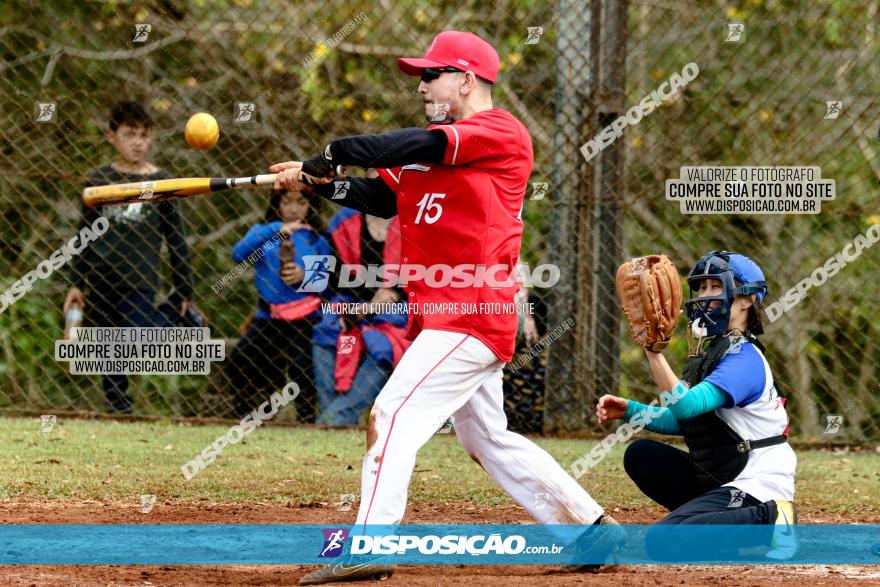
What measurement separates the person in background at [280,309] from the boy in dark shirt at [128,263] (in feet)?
1.35

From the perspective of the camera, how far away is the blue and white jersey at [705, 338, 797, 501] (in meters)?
4.24

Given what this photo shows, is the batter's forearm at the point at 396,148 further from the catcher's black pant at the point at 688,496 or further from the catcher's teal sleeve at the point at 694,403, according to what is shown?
the catcher's black pant at the point at 688,496

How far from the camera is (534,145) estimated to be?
8.11 meters

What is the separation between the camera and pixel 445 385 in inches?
155

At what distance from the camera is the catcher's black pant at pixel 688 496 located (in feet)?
13.9

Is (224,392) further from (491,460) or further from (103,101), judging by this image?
(491,460)

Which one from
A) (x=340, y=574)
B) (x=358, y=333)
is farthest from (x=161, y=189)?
(x=358, y=333)

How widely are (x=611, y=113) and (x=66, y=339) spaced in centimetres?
375

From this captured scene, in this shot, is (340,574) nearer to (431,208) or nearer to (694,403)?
(431,208)

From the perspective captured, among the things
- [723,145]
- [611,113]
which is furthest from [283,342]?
[723,145]

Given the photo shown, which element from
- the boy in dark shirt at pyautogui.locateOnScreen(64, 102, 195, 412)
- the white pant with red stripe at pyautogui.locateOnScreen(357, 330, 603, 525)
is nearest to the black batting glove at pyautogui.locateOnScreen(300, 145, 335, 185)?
the white pant with red stripe at pyautogui.locateOnScreen(357, 330, 603, 525)

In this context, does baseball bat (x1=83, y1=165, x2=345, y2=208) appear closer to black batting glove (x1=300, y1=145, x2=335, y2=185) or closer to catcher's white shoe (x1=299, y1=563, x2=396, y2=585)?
black batting glove (x1=300, y1=145, x2=335, y2=185)

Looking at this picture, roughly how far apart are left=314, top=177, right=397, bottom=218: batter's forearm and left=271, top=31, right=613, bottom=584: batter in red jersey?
11 mm

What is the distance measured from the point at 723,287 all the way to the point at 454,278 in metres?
1.07
